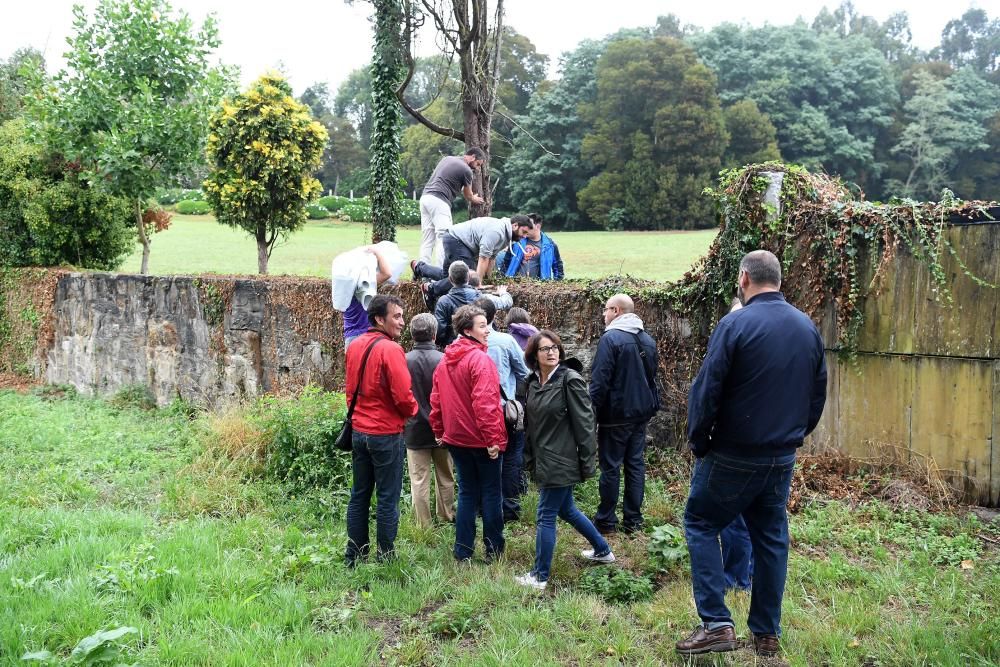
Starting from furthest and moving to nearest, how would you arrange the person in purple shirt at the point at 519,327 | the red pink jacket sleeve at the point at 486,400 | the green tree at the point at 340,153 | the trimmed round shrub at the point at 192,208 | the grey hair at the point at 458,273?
the green tree at the point at 340,153, the trimmed round shrub at the point at 192,208, the grey hair at the point at 458,273, the person in purple shirt at the point at 519,327, the red pink jacket sleeve at the point at 486,400

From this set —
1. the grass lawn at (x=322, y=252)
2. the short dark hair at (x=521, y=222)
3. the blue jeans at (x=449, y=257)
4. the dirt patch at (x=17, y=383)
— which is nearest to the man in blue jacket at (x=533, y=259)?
the short dark hair at (x=521, y=222)

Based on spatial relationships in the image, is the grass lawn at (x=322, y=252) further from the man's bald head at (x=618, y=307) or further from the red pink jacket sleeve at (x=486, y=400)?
the red pink jacket sleeve at (x=486, y=400)

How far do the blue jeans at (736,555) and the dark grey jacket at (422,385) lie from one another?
2.52 m

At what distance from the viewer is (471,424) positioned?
569cm

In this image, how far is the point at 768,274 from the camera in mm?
4316

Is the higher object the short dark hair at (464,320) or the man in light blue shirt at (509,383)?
the short dark hair at (464,320)

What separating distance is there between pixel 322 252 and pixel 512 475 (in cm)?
2015

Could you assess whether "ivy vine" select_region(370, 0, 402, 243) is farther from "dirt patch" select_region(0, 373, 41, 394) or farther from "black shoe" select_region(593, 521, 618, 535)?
"black shoe" select_region(593, 521, 618, 535)

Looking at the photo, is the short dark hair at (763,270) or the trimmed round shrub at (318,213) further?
the trimmed round shrub at (318,213)

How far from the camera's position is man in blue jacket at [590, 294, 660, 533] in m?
6.46

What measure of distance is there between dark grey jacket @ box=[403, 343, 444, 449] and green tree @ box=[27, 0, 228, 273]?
9.30 metres

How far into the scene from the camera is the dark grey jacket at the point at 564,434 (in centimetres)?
541

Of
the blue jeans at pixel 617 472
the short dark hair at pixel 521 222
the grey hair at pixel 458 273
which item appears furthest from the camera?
the short dark hair at pixel 521 222

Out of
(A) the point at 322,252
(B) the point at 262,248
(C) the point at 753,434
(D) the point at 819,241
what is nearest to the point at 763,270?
(C) the point at 753,434
